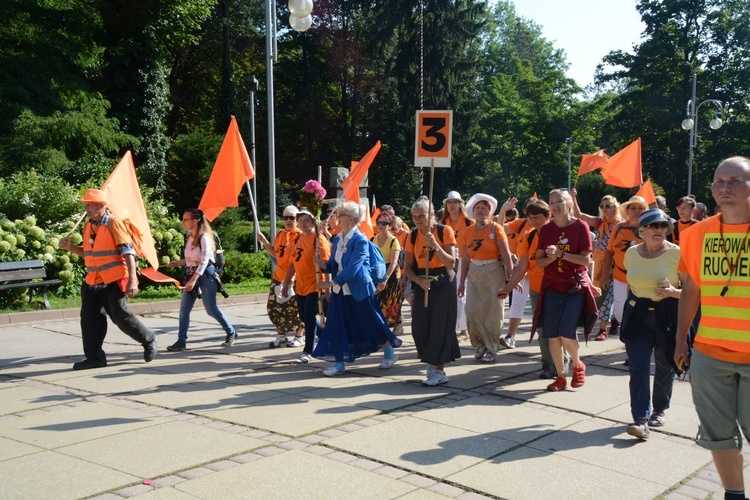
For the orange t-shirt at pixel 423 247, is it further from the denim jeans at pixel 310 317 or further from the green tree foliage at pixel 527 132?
the green tree foliage at pixel 527 132

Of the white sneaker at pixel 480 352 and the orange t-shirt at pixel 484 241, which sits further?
the white sneaker at pixel 480 352

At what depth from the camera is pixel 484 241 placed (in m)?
8.53

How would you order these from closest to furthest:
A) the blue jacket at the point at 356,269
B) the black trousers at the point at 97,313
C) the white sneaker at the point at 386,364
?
the blue jacket at the point at 356,269, the black trousers at the point at 97,313, the white sneaker at the point at 386,364

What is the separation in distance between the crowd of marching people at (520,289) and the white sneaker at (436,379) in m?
0.02

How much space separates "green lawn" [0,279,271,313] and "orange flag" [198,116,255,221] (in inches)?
162

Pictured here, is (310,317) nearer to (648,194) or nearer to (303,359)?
(303,359)

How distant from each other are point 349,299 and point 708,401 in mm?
4357

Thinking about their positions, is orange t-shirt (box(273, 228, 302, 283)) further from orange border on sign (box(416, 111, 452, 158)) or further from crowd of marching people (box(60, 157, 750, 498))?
orange border on sign (box(416, 111, 452, 158))

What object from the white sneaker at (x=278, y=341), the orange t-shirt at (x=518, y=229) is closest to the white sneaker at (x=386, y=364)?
the white sneaker at (x=278, y=341)

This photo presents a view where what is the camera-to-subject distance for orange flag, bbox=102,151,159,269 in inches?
330

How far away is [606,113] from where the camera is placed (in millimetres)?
56312

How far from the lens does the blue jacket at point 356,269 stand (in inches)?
297

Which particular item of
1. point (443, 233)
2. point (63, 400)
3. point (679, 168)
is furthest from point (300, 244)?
point (679, 168)

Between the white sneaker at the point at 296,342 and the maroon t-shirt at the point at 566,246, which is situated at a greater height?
the maroon t-shirt at the point at 566,246
